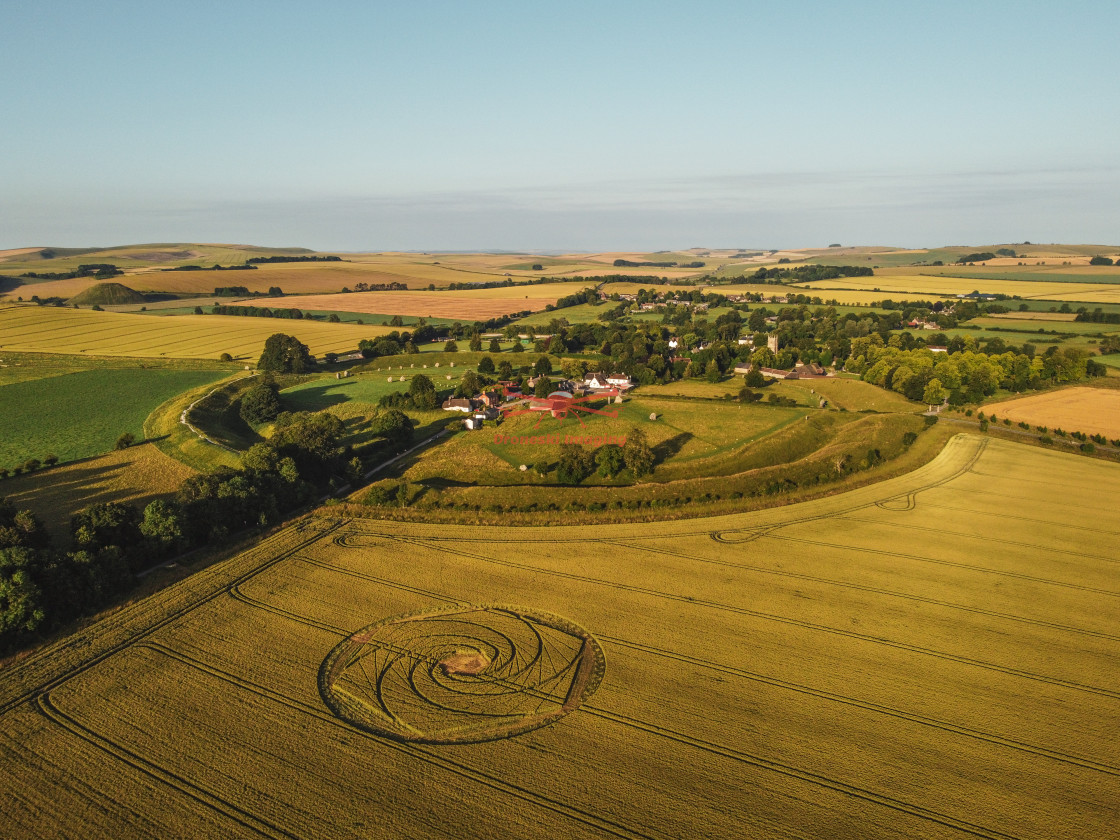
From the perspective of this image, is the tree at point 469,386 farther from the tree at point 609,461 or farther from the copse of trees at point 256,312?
the copse of trees at point 256,312

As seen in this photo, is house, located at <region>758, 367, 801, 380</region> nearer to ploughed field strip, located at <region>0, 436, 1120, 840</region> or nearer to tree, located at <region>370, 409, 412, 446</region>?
ploughed field strip, located at <region>0, 436, 1120, 840</region>

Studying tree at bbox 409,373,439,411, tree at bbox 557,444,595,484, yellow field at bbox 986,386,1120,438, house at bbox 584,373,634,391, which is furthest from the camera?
house at bbox 584,373,634,391

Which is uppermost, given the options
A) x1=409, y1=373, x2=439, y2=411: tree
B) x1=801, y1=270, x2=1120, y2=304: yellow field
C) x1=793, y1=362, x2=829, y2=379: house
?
x1=801, y1=270, x2=1120, y2=304: yellow field

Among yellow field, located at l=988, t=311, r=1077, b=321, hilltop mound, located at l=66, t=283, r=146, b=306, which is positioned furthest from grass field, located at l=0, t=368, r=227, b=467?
yellow field, located at l=988, t=311, r=1077, b=321

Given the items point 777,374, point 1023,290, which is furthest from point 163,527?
point 1023,290

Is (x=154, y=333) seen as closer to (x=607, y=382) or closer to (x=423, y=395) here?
(x=423, y=395)
